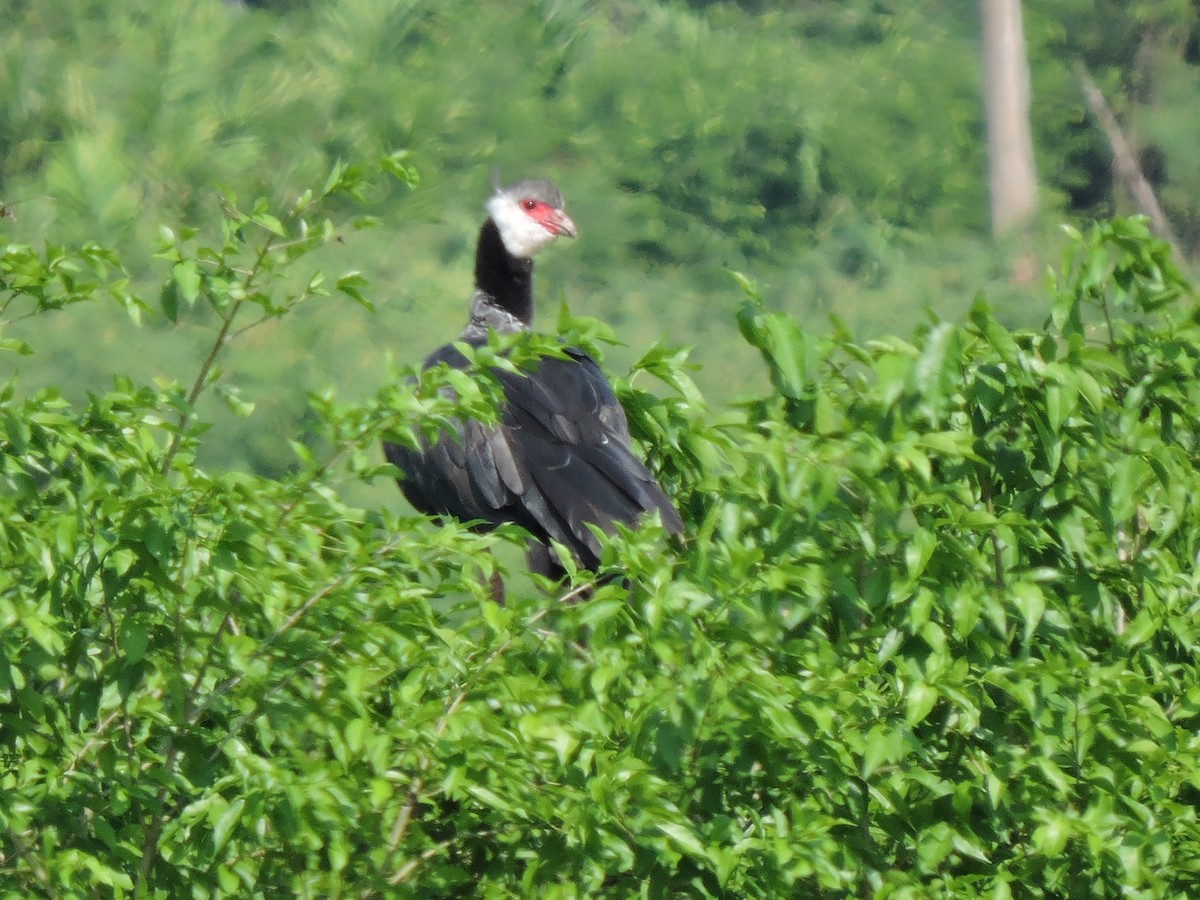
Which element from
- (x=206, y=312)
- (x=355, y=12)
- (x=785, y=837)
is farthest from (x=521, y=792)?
(x=355, y=12)

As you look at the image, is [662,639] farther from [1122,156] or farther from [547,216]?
[1122,156]

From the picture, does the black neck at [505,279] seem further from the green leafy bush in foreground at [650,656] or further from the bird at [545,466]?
the green leafy bush in foreground at [650,656]

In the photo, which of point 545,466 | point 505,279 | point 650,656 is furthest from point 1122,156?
point 650,656

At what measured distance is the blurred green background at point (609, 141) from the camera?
639 inches

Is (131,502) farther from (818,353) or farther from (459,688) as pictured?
(818,353)

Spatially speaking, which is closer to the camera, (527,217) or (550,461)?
(550,461)

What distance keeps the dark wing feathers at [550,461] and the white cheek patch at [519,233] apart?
1.17 m

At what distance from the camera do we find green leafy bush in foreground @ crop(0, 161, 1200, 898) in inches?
93.4

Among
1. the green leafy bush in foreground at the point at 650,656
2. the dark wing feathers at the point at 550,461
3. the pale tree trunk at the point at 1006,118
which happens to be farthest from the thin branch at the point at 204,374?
the pale tree trunk at the point at 1006,118

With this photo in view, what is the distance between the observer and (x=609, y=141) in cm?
2209

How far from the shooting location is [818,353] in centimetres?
261

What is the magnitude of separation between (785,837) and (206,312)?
14054mm

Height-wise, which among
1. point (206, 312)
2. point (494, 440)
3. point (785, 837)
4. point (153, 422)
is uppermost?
point (153, 422)

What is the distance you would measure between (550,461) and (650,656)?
7.42 ft
